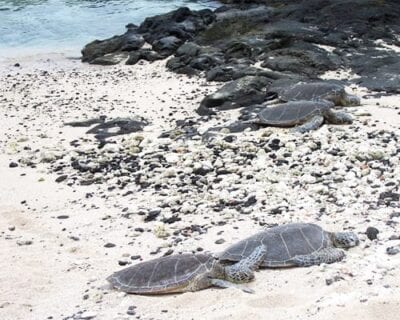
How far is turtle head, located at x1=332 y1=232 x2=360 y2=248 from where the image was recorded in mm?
Result: 5863

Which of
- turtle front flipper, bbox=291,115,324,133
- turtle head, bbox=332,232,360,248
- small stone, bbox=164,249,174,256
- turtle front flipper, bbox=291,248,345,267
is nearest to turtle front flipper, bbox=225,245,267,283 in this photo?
turtle front flipper, bbox=291,248,345,267

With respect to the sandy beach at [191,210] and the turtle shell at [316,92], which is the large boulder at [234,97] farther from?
the turtle shell at [316,92]

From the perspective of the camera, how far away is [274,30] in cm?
1872

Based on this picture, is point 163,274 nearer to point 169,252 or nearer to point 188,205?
point 169,252

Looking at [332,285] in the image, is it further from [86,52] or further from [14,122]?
[86,52]

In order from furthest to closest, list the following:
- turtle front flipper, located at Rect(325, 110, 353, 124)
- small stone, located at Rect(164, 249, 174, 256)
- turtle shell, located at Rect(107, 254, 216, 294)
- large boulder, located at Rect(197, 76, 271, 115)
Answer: large boulder, located at Rect(197, 76, 271, 115)
turtle front flipper, located at Rect(325, 110, 353, 124)
small stone, located at Rect(164, 249, 174, 256)
turtle shell, located at Rect(107, 254, 216, 294)

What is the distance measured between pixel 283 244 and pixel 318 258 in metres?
0.35

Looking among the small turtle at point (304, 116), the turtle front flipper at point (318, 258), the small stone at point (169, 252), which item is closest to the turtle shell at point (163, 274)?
the small stone at point (169, 252)

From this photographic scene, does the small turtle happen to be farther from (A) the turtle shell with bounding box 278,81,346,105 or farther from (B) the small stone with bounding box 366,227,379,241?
(B) the small stone with bounding box 366,227,379,241

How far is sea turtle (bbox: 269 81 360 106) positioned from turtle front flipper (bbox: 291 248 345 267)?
6550 mm

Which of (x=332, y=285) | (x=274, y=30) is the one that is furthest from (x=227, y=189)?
(x=274, y=30)

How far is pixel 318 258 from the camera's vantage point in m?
5.63

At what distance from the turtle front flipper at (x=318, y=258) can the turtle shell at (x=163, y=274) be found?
795 millimetres

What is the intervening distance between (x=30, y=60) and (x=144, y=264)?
59.4 feet
